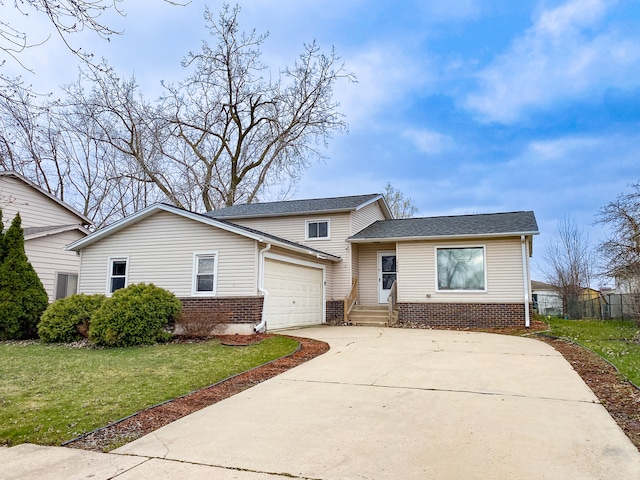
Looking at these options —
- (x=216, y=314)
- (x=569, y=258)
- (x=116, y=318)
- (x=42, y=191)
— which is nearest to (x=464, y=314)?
(x=216, y=314)

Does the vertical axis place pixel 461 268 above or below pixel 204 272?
above

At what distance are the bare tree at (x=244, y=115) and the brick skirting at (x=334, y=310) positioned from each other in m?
13.8

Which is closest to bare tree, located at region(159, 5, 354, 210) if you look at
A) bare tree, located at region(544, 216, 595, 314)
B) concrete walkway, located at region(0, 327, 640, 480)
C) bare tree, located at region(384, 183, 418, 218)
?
bare tree, located at region(384, 183, 418, 218)

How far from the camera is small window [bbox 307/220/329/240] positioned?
17.2m

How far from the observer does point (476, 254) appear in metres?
15.0

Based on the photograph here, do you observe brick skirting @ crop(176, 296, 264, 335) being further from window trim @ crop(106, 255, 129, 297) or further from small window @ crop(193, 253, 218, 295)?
window trim @ crop(106, 255, 129, 297)

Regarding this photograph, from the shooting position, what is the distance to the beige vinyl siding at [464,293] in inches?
569

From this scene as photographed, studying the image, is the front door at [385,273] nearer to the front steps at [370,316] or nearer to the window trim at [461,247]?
the front steps at [370,316]

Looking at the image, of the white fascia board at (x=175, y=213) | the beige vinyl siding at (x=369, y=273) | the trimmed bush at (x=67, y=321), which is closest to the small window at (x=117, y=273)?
the white fascia board at (x=175, y=213)

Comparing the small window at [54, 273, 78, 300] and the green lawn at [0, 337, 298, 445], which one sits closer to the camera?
the green lawn at [0, 337, 298, 445]

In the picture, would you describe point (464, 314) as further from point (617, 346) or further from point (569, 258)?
point (569, 258)

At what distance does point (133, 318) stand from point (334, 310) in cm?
837

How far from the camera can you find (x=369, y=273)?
1769 cm

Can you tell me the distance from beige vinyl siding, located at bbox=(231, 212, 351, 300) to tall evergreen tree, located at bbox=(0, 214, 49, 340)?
28.5 ft
